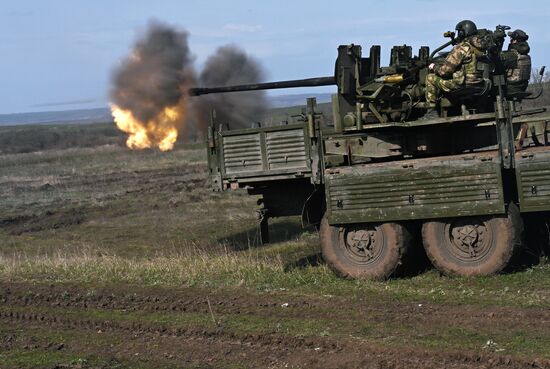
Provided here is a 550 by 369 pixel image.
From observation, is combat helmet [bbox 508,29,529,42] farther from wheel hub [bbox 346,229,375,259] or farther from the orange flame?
the orange flame

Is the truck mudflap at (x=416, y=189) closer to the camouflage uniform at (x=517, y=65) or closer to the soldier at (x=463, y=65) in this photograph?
the soldier at (x=463, y=65)

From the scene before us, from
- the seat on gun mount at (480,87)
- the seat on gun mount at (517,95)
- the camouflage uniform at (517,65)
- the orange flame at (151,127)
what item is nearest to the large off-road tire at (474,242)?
the seat on gun mount at (480,87)

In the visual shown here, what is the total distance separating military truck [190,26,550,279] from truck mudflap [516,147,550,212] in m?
0.01

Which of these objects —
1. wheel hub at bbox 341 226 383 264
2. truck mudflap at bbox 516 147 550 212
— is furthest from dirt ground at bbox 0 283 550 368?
truck mudflap at bbox 516 147 550 212

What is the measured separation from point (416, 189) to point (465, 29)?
224 cm

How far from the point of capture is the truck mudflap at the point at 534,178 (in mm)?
11094

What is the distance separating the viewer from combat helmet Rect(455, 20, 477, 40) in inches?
478

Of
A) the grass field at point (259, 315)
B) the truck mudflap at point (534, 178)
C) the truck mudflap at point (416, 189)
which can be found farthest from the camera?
the truck mudflap at point (416, 189)

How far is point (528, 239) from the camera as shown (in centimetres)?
1291

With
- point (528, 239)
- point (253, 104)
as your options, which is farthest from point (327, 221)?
point (253, 104)

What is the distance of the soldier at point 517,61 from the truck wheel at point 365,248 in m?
2.69

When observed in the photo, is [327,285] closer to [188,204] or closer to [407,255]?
[407,255]

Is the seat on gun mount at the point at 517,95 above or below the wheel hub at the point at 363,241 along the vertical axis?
above

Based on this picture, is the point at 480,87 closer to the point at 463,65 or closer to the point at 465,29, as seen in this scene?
the point at 463,65
